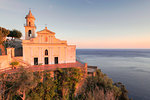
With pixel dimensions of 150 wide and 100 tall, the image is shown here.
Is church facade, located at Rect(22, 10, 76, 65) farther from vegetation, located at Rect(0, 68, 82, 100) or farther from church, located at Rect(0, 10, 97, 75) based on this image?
vegetation, located at Rect(0, 68, 82, 100)

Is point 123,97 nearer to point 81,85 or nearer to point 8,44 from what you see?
point 81,85

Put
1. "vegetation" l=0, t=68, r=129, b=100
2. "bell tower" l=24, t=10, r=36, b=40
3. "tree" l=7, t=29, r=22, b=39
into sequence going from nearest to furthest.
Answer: "vegetation" l=0, t=68, r=129, b=100, "bell tower" l=24, t=10, r=36, b=40, "tree" l=7, t=29, r=22, b=39

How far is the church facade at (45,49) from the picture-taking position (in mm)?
18266

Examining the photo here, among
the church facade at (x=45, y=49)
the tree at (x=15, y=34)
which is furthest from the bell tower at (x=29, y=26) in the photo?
the tree at (x=15, y=34)

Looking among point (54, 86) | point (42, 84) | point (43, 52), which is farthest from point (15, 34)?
point (54, 86)

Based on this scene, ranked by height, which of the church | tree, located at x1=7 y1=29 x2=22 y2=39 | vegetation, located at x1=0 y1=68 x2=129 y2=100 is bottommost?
vegetation, located at x1=0 y1=68 x2=129 y2=100

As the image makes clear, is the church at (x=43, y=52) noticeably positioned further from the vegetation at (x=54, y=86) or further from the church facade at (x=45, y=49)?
the vegetation at (x=54, y=86)

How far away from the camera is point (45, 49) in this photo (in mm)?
19500

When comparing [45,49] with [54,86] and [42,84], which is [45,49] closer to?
[42,84]

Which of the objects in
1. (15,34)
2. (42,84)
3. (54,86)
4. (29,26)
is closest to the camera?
(42,84)

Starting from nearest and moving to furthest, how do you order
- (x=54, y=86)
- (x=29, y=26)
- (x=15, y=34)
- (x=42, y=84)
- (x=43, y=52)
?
1. (x=42, y=84)
2. (x=54, y=86)
3. (x=43, y=52)
4. (x=29, y=26)
5. (x=15, y=34)

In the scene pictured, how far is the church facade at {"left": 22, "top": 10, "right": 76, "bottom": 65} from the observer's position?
1827 cm

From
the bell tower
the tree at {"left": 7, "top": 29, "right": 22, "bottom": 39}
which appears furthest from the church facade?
the tree at {"left": 7, "top": 29, "right": 22, "bottom": 39}

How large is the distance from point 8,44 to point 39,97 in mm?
22618
